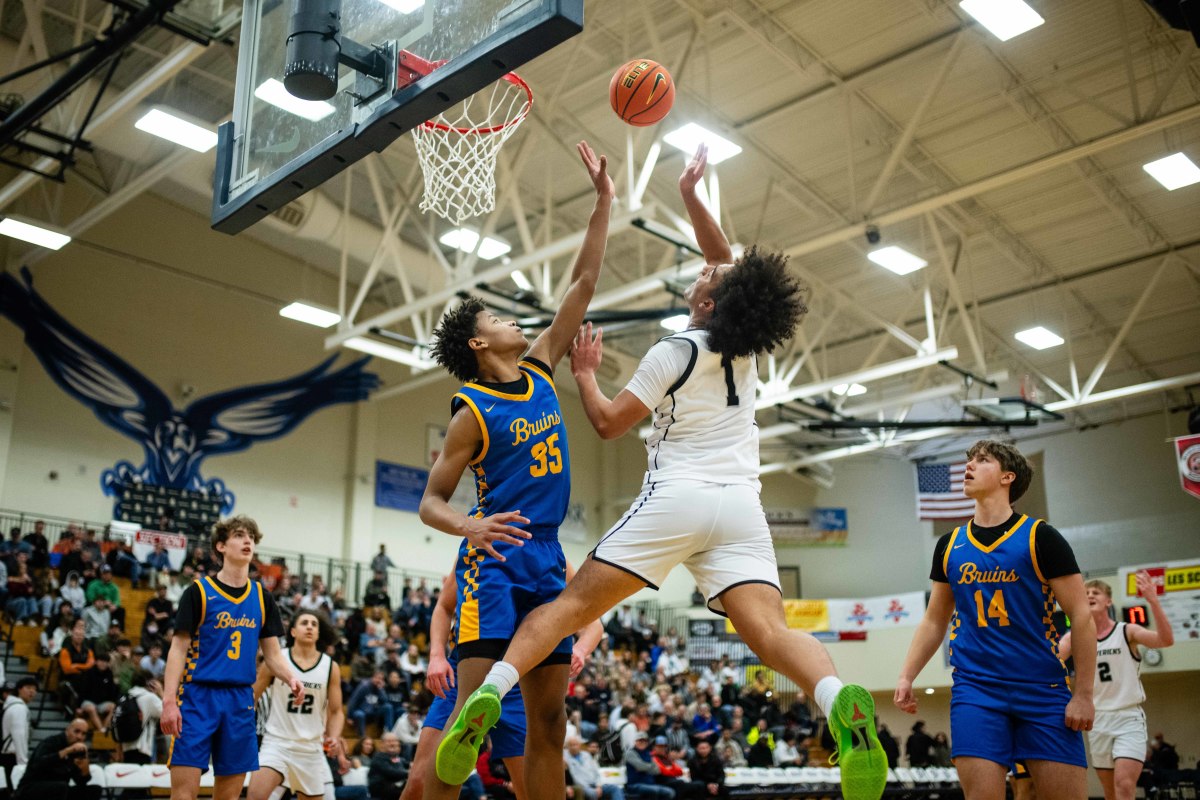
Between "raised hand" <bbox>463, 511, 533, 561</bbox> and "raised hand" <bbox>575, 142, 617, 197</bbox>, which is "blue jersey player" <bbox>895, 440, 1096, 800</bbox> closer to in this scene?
"raised hand" <bbox>463, 511, 533, 561</bbox>

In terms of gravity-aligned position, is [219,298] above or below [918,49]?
below

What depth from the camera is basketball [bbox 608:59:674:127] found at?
22.9 feet

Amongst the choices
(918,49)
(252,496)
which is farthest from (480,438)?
(252,496)

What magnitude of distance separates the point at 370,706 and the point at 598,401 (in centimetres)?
1229

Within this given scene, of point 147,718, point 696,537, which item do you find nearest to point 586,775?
point 147,718

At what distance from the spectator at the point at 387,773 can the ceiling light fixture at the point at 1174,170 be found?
13.8m

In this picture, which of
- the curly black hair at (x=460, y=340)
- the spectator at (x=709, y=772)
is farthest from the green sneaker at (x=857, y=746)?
the spectator at (x=709, y=772)

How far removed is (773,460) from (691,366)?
27.8 meters

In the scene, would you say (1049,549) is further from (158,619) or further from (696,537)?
(158,619)

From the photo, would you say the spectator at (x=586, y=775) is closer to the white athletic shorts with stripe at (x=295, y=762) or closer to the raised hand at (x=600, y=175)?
the white athletic shorts with stripe at (x=295, y=762)

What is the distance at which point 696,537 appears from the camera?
13.4 feet

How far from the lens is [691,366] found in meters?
4.30

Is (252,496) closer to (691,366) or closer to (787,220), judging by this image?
(787,220)

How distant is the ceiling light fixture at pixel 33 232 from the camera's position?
16516mm
